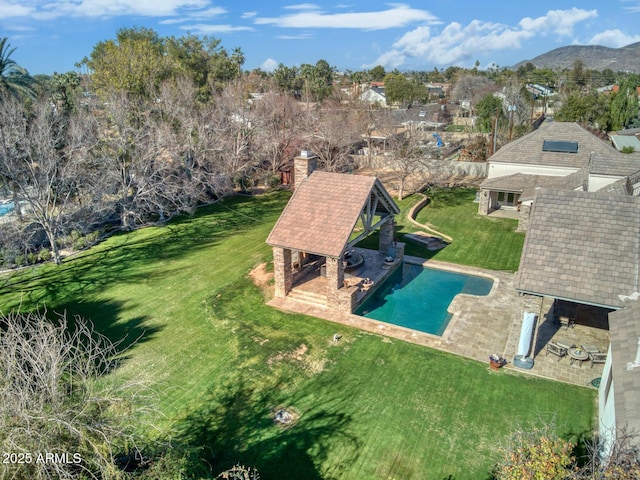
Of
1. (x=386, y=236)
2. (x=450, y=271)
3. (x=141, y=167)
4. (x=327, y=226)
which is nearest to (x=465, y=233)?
(x=450, y=271)

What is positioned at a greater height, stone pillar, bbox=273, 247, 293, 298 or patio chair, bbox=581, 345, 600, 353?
stone pillar, bbox=273, 247, 293, 298

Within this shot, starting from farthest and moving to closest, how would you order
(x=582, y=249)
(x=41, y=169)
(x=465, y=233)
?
(x=465, y=233), (x=41, y=169), (x=582, y=249)

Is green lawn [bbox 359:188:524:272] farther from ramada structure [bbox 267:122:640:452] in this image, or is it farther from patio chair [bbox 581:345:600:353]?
patio chair [bbox 581:345:600:353]

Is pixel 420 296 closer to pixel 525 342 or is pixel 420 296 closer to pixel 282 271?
pixel 525 342

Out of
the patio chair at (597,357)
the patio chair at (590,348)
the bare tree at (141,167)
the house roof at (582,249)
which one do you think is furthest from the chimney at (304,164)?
the patio chair at (597,357)

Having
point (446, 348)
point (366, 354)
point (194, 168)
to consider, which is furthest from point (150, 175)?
point (446, 348)

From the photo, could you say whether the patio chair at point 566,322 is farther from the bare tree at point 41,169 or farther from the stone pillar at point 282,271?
the bare tree at point 41,169

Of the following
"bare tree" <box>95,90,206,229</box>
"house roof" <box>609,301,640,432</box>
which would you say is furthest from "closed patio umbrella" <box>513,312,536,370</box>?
"bare tree" <box>95,90,206,229</box>
